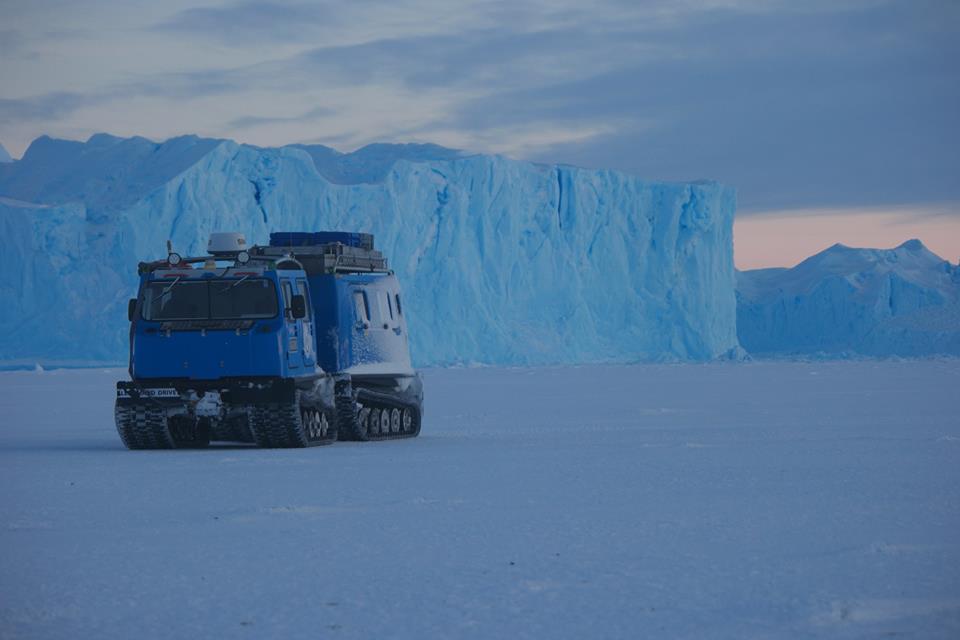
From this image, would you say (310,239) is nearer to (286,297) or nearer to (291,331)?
(286,297)

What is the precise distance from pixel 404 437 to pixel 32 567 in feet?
28.9

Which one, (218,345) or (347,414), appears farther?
(347,414)

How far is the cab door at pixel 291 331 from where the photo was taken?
482 inches

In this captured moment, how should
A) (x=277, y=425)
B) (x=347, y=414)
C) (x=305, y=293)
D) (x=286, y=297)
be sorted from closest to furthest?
(x=277, y=425) < (x=286, y=297) < (x=305, y=293) < (x=347, y=414)

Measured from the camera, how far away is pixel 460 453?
11.6m

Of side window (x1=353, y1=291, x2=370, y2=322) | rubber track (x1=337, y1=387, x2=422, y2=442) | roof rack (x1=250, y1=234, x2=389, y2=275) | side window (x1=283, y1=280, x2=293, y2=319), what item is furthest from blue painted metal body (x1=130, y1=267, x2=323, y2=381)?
side window (x1=353, y1=291, x2=370, y2=322)

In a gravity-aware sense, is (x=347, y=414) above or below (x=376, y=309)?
below

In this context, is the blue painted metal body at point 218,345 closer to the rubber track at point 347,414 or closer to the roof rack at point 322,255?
the roof rack at point 322,255

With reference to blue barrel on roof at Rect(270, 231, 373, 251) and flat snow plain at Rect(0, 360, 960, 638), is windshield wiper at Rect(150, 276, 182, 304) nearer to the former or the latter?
flat snow plain at Rect(0, 360, 960, 638)

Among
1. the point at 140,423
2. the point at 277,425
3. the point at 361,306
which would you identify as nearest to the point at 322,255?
the point at 361,306

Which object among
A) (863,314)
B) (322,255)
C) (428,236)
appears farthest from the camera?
(863,314)

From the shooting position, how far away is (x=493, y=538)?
644 centimetres

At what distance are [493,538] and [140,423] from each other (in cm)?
672

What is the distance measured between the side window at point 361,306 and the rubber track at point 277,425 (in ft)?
5.64
